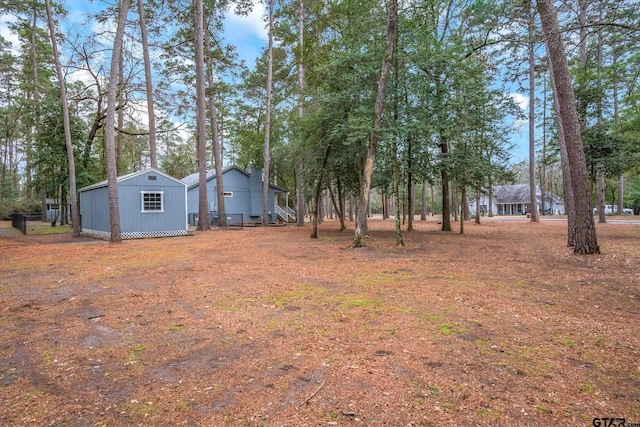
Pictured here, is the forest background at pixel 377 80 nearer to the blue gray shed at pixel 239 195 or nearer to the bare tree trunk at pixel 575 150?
the bare tree trunk at pixel 575 150

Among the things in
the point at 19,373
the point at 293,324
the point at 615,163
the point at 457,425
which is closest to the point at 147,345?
the point at 19,373

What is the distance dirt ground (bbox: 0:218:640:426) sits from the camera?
6.93 feet

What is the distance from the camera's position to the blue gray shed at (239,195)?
80.6ft

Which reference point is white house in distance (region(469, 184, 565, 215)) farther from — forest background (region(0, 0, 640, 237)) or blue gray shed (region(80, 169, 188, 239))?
blue gray shed (region(80, 169, 188, 239))

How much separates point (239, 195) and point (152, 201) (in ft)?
36.1

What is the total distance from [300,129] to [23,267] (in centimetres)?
971

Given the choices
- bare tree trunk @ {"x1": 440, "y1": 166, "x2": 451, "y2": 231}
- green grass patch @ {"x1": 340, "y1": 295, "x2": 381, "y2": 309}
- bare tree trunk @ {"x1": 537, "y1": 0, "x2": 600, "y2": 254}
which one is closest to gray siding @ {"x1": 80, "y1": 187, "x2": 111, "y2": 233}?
green grass patch @ {"x1": 340, "y1": 295, "x2": 381, "y2": 309}

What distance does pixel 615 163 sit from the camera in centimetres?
1249

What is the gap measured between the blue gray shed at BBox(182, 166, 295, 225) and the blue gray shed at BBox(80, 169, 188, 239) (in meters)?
7.96

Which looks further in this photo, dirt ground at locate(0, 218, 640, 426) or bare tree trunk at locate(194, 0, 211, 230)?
bare tree trunk at locate(194, 0, 211, 230)

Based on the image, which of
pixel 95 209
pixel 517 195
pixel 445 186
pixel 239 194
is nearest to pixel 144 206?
pixel 95 209

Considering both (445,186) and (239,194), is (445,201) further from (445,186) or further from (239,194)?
(239,194)

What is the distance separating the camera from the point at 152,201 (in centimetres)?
1502

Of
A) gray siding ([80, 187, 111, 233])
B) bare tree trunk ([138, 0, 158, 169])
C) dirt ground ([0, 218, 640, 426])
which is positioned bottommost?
dirt ground ([0, 218, 640, 426])
